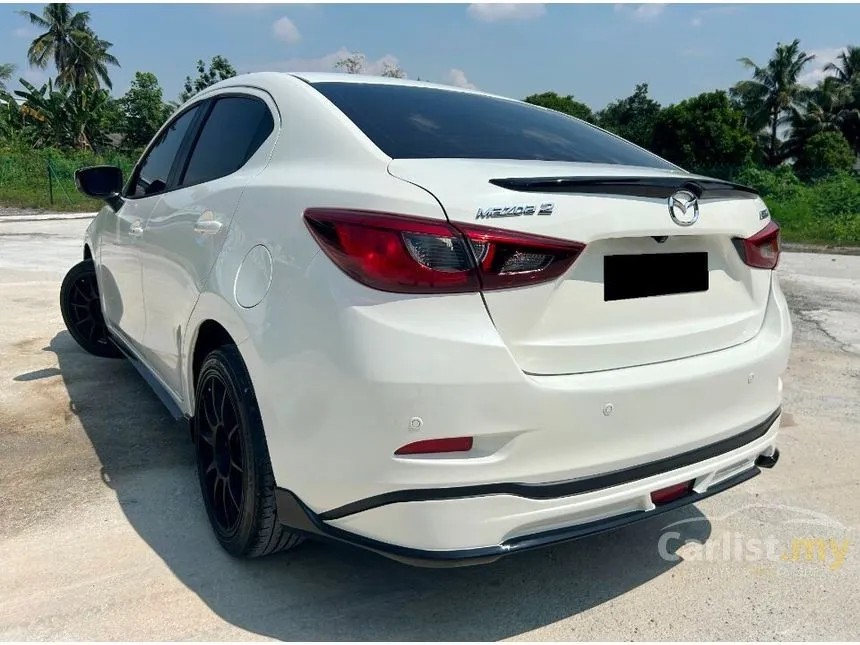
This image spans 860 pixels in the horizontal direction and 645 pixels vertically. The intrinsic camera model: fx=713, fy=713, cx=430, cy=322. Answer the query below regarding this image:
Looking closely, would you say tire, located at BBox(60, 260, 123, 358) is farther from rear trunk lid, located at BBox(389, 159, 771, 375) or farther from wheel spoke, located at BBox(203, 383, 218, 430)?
rear trunk lid, located at BBox(389, 159, 771, 375)

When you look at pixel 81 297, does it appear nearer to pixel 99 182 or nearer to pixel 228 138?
pixel 99 182

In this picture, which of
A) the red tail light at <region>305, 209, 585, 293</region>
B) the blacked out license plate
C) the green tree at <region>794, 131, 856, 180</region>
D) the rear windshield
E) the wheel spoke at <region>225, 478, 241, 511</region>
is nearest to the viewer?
the red tail light at <region>305, 209, 585, 293</region>

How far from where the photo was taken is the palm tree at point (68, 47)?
164ft

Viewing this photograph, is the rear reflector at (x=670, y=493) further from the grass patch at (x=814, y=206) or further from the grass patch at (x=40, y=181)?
the grass patch at (x=40, y=181)

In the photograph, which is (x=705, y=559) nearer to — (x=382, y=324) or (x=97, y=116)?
(x=382, y=324)

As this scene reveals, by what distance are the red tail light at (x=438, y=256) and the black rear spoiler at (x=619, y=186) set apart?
0.48 feet

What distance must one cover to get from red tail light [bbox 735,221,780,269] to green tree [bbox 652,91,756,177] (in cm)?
3999

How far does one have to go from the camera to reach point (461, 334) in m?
1.74

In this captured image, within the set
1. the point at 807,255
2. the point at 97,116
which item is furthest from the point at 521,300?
the point at 97,116

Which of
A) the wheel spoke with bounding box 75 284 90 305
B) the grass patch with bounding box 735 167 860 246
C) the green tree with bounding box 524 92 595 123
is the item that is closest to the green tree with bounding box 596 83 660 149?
the green tree with bounding box 524 92 595 123

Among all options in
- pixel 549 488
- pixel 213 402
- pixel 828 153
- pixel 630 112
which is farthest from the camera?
pixel 630 112

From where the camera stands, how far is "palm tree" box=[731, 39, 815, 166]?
48.9 metres

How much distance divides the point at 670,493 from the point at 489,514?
65cm

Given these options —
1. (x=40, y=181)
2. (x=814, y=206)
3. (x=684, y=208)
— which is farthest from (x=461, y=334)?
(x=40, y=181)
